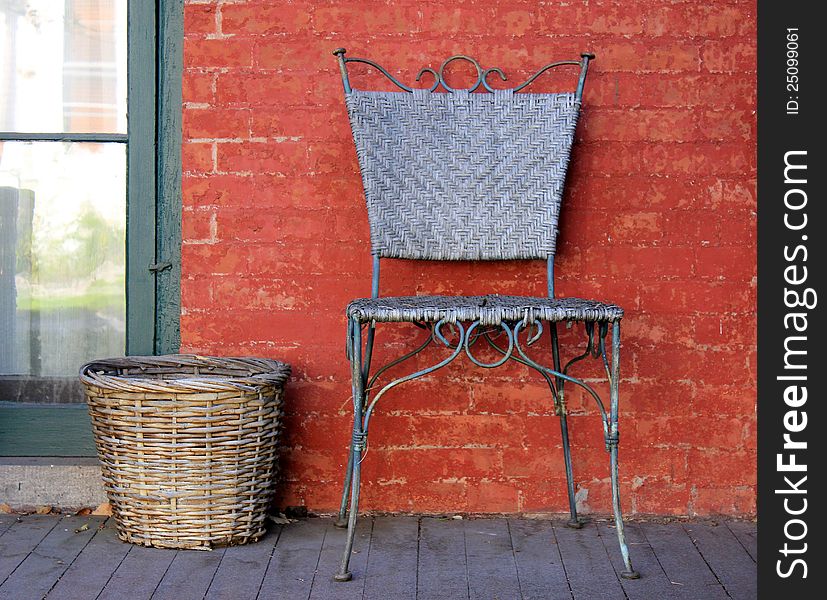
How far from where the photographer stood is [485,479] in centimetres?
290

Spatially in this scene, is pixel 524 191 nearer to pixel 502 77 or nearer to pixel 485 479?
pixel 502 77

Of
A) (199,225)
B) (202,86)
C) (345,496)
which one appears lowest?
(345,496)

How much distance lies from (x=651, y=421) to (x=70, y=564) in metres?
1.63

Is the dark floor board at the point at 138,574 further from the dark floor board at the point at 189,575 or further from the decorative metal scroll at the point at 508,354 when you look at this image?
the decorative metal scroll at the point at 508,354

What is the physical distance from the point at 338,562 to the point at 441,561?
261 mm

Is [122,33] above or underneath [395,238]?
above

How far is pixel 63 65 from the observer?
9.80 ft

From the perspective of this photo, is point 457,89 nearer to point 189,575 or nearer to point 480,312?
point 480,312

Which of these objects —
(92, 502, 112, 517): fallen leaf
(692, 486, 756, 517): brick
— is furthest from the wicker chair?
(92, 502, 112, 517): fallen leaf

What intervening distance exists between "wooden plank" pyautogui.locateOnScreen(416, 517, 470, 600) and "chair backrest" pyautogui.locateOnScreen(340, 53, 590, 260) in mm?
757

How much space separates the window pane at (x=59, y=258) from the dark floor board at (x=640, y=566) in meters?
1.53

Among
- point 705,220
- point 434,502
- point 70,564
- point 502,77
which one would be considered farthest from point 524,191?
point 70,564

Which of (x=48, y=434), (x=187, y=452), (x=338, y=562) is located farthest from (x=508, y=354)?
(x=48, y=434)
